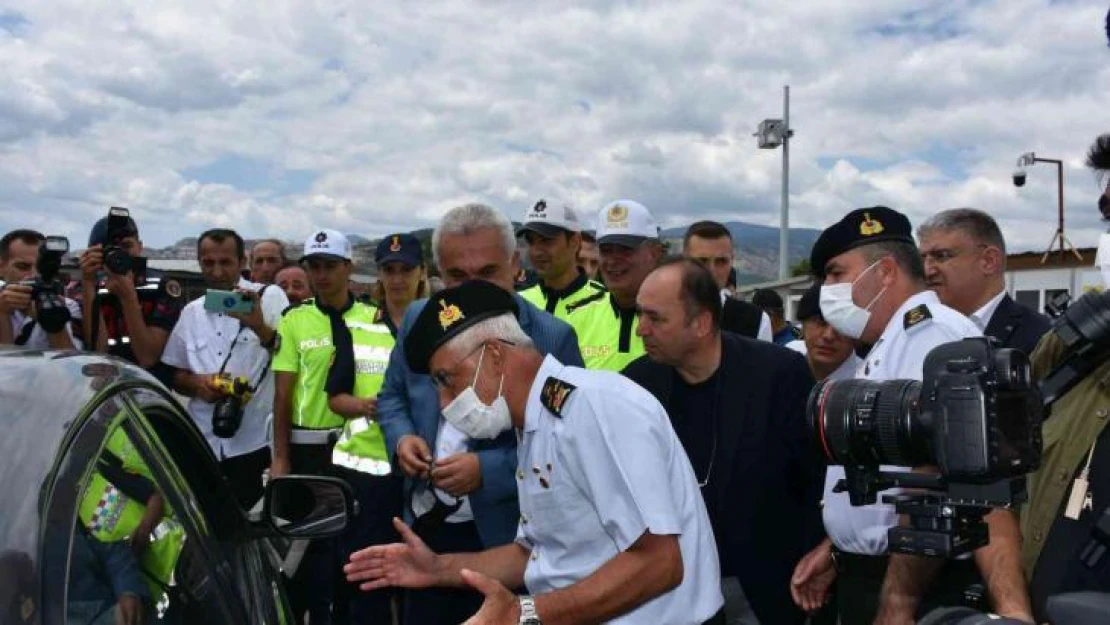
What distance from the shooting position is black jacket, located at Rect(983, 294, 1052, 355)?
421 cm

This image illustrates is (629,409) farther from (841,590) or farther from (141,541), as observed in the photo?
(841,590)

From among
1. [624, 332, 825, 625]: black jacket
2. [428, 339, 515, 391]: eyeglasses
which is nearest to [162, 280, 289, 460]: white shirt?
[624, 332, 825, 625]: black jacket

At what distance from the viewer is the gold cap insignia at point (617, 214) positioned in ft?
15.0

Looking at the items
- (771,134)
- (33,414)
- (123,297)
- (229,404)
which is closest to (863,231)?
(33,414)

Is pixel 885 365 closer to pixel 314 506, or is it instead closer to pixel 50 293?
pixel 314 506

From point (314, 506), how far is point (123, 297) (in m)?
3.04

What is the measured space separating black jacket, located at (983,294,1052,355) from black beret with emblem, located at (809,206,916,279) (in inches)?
49.1

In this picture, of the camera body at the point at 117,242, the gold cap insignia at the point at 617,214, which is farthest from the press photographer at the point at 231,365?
the gold cap insignia at the point at 617,214

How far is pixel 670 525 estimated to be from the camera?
2084mm

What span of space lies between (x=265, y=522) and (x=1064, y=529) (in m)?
1.89

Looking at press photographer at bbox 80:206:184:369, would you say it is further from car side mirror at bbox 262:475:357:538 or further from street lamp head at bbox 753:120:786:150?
street lamp head at bbox 753:120:786:150

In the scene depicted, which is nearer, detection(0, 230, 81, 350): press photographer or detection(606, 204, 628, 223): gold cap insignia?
detection(606, 204, 628, 223): gold cap insignia

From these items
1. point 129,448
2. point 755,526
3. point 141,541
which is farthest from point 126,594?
point 755,526

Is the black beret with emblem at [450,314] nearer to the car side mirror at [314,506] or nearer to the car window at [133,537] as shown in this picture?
the car side mirror at [314,506]
